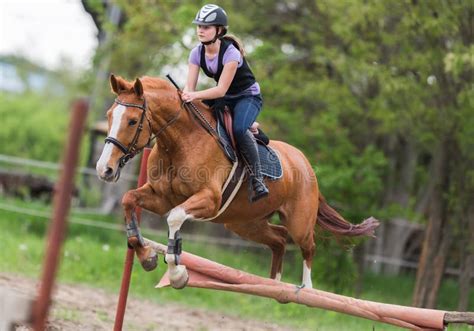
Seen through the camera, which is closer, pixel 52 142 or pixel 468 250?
pixel 468 250

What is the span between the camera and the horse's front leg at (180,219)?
5.60 m

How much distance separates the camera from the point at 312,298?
5.87m

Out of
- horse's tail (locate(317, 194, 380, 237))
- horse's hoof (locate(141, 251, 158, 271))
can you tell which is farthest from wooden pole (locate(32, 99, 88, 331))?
horse's tail (locate(317, 194, 380, 237))

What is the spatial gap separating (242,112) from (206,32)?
695 mm

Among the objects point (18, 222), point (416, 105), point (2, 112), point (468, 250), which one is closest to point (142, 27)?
point (18, 222)

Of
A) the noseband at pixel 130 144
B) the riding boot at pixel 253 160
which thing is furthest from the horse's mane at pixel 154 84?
the riding boot at pixel 253 160

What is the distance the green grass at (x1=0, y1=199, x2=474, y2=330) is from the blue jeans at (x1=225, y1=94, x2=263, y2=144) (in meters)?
3.33

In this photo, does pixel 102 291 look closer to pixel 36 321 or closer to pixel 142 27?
pixel 142 27

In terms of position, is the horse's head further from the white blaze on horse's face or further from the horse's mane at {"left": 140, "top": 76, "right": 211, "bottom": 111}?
the horse's mane at {"left": 140, "top": 76, "right": 211, "bottom": 111}

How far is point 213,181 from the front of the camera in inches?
234

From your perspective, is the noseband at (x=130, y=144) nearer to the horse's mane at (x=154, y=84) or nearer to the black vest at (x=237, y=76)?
the horse's mane at (x=154, y=84)

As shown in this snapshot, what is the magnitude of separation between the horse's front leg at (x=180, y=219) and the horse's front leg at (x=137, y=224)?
223mm

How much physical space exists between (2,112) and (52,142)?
1.65 meters

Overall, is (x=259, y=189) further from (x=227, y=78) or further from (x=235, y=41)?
(x=235, y=41)
